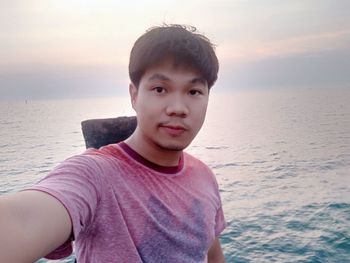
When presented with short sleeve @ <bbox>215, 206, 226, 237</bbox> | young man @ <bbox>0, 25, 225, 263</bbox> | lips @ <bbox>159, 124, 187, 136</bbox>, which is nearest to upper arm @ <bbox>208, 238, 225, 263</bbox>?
short sleeve @ <bbox>215, 206, 226, 237</bbox>

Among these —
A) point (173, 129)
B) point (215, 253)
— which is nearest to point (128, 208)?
point (173, 129)

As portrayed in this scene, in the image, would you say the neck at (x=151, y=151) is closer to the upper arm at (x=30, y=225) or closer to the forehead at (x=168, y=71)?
the forehead at (x=168, y=71)

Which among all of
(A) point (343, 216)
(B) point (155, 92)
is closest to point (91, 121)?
(B) point (155, 92)

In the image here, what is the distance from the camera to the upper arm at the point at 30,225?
1438mm

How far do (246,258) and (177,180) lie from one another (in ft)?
35.8

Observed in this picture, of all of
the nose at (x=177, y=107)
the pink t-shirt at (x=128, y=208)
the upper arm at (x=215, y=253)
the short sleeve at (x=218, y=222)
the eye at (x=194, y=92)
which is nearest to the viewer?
Result: the pink t-shirt at (x=128, y=208)

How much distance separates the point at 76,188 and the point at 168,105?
→ 852mm

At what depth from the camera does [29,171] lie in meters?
30.3

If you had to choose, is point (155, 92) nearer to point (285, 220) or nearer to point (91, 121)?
point (91, 121)

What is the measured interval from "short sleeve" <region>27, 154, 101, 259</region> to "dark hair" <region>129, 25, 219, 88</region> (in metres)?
0.78

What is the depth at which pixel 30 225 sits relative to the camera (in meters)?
1.54

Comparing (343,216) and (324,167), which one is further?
(324,167)

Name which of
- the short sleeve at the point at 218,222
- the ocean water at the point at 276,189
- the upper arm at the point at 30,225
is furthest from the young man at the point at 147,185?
the ocean water at the point at 276,189

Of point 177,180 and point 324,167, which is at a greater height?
point 177,180
